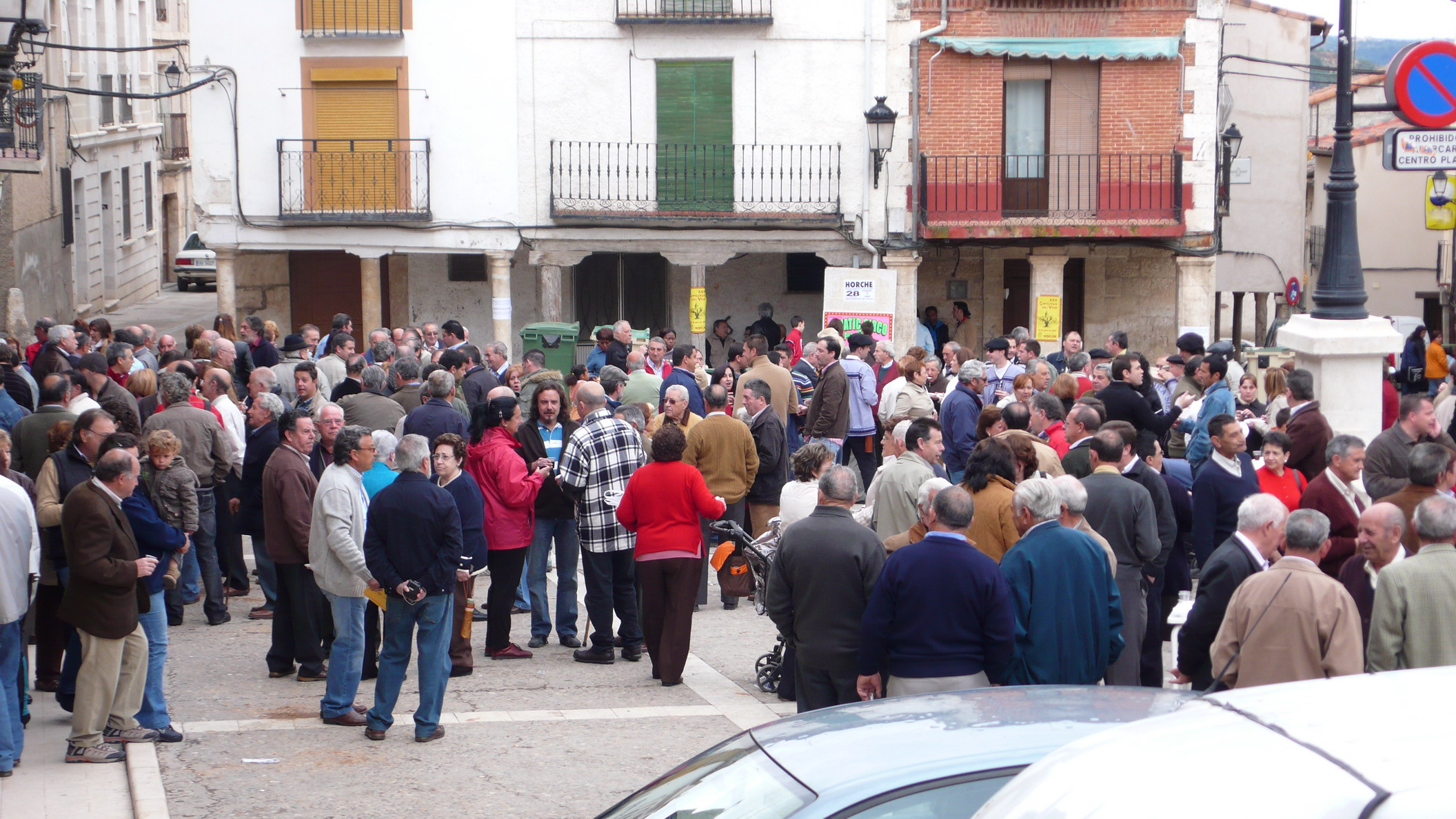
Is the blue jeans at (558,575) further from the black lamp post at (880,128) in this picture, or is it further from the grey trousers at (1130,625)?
the black lamp post at (880,128)

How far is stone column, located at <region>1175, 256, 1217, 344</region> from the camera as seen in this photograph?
22.6m

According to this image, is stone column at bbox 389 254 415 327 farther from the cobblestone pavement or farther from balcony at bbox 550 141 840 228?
the cobblestone pavement

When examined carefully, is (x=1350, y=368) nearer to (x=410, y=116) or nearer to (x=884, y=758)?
(x=884, y=758)

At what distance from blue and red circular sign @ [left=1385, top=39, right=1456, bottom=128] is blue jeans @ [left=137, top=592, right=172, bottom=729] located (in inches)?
346

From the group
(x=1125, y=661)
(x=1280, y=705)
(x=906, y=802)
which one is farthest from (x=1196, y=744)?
(x=1125, y=661)

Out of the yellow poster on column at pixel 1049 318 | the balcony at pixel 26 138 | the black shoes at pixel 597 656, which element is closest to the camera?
the black shoes at pixel 597 656

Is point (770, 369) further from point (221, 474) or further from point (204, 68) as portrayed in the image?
point (204, 68)

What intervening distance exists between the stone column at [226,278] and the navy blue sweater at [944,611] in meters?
18.6

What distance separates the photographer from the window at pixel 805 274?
2436 centimetres

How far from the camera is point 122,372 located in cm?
1277

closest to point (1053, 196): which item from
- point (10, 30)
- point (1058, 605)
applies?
point (10, 30)

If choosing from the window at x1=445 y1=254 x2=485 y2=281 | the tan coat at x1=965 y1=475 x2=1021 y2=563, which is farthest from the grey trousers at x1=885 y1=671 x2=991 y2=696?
the window at x1=445 y1=254 x2=485 y2=281

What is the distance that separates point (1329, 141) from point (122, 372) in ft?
115

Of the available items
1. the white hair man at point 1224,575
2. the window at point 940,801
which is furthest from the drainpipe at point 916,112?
the window at point 940,801
